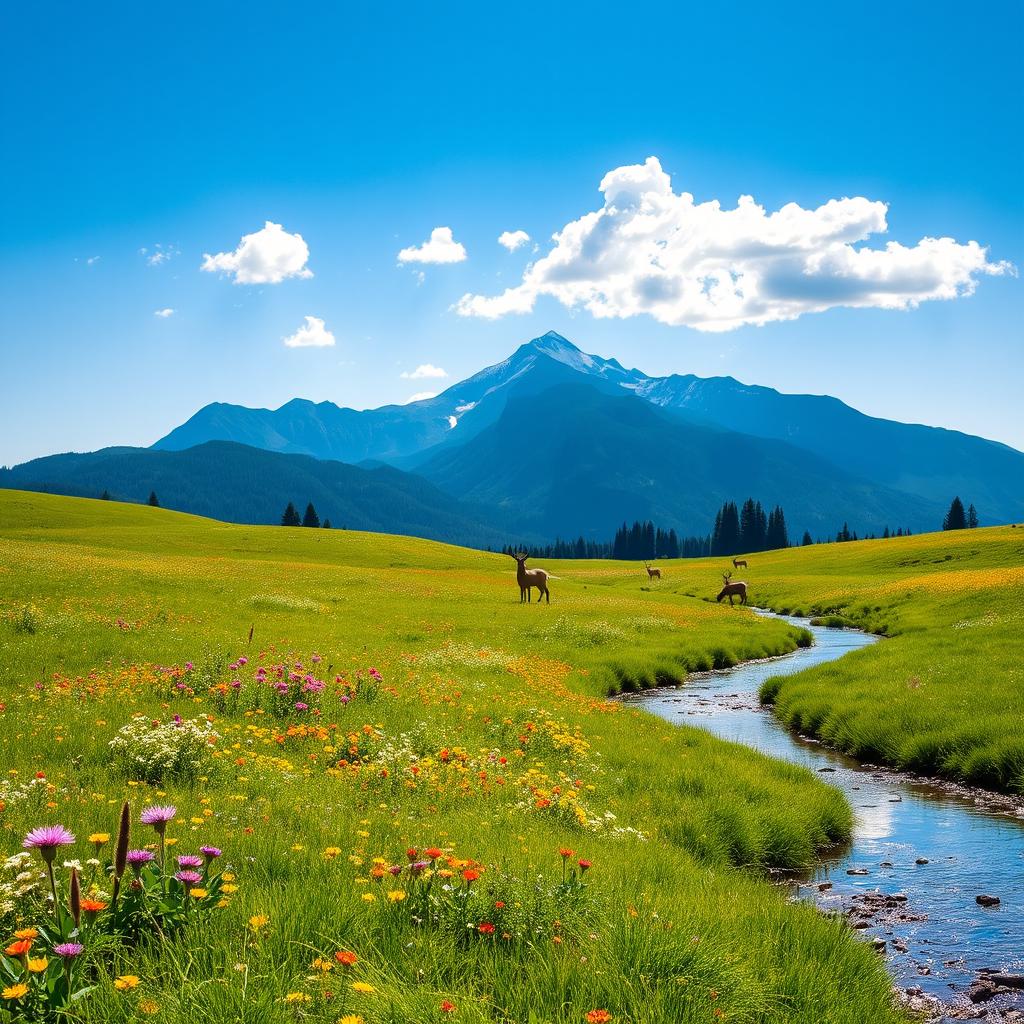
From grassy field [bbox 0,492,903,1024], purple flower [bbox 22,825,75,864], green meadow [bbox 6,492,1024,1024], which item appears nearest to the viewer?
purple flower [bbox 22,825,75,864]

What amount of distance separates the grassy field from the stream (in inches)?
40.8

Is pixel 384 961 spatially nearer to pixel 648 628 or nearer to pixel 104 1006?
pixel 104 1006

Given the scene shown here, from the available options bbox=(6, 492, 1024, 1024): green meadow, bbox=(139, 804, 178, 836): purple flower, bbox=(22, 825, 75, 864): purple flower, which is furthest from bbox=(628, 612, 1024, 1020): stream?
bbox=(22, 825, 75, 864): purple flower

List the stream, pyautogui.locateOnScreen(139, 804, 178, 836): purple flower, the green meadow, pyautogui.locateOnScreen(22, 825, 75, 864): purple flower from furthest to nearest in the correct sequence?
the stream → the green meadow → pyautogui.locateOnScreen(139, 804, 178, 836): purple flower → pyautogui.locateOnScreen(22, 825, 75, 864): purple flower

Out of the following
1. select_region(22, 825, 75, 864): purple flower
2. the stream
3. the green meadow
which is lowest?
the stream

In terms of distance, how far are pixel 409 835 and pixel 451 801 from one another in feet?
6.90

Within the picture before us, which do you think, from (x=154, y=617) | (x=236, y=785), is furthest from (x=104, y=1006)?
(x=154, y=617)

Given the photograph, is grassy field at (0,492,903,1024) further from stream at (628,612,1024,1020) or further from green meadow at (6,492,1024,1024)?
stream at (628,612,1024,1020)

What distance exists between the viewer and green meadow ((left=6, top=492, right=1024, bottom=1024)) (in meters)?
4.86

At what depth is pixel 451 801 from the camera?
10000mm

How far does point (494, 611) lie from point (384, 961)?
1511 inches

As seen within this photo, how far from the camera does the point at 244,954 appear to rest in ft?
15.6

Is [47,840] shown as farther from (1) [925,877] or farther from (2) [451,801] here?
(1) [925,877]

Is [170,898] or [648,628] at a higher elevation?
[170,898]
